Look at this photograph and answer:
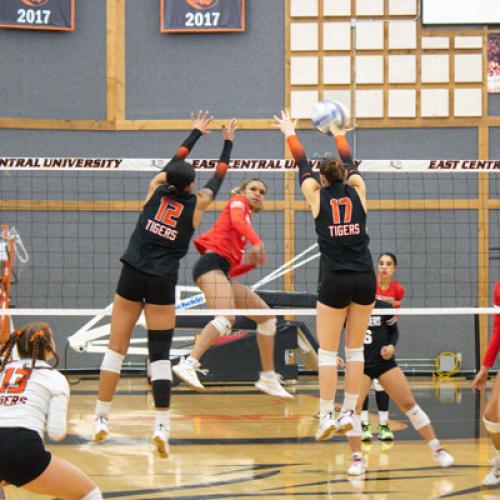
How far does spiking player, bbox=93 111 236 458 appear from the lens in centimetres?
689

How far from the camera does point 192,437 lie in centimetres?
1023

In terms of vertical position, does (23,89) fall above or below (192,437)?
above

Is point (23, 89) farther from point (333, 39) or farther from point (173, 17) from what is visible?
point (333, 39)

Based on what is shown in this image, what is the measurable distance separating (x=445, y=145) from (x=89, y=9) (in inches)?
268

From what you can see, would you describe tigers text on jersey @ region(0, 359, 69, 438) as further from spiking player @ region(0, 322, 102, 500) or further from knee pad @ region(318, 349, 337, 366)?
knee pad @ region(318, 349, 337, 366)

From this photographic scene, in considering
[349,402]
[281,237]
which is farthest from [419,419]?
[281,237]

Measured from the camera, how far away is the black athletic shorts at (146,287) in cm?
689

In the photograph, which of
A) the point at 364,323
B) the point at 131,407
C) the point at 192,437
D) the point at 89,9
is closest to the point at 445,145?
the point at 89,9

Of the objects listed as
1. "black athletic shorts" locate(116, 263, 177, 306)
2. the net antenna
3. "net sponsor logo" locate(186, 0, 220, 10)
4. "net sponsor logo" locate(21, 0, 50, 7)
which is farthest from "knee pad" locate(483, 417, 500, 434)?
"net sponsor logo" locate(21, 0, 50, 7)

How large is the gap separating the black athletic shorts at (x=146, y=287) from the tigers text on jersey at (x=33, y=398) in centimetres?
151

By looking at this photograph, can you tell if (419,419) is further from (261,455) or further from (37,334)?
(37,334)

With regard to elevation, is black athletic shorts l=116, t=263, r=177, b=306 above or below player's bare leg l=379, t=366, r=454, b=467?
above

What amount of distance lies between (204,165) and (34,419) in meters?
4.56

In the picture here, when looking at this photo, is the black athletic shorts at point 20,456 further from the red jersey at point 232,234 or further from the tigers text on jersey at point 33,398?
the red jersey at point 232,234
